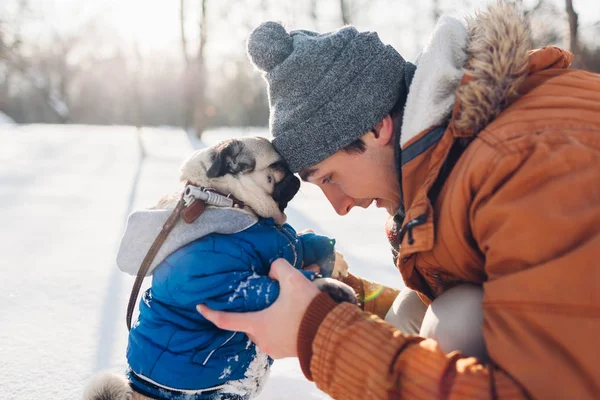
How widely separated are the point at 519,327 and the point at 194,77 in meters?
12.4

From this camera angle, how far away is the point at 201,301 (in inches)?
60.7

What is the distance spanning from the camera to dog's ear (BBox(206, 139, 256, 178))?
1776mm

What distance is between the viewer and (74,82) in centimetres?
2917

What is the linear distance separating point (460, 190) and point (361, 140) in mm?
570

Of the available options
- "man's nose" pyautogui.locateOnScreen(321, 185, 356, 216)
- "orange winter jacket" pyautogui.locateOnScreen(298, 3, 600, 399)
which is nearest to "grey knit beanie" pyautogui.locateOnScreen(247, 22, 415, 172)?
"man's nose" pyautogui.locateOnScreen(321, 185, 356, 216)

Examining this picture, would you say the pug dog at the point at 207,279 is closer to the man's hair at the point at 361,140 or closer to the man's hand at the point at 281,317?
the man's hand at the point at 281,317

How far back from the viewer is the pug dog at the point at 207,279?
4.99ft

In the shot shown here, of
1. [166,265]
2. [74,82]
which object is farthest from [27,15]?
[166,265]

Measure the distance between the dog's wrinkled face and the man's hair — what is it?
31 centimetres

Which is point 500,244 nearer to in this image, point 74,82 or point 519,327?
point 519,327

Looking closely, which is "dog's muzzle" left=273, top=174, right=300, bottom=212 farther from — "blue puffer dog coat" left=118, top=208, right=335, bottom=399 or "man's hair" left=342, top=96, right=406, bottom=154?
"man's hair" left=342, top=96, right=406, bottom=154

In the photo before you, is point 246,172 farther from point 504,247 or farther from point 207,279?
point 504,247

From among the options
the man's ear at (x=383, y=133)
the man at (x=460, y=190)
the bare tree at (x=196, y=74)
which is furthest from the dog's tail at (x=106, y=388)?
the bare tree at (x=196, y=74)

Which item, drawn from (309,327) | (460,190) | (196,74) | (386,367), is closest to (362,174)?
(460,190)
